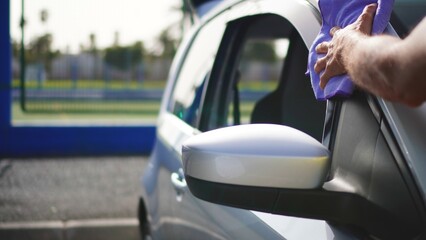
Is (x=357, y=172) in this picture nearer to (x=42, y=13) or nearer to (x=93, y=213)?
(x=93, y=213)

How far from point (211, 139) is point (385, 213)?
0.40 m

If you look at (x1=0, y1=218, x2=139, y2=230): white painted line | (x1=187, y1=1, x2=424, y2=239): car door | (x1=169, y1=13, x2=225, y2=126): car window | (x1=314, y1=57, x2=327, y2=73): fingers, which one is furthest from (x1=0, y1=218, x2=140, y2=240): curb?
(x1=314, y1=57, x2=327, y2=73): fingers

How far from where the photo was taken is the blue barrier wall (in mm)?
9094

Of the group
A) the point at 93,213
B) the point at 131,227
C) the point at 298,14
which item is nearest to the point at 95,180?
the point at 93,213

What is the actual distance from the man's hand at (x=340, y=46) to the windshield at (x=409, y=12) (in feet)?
0.92

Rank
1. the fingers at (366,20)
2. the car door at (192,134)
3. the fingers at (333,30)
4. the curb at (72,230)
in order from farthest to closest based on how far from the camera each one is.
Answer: the curb at (72,230)
the car door at (192,134)
the fingers at (333,30)
the fingers at (366,20)

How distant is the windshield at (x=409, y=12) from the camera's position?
168 cm

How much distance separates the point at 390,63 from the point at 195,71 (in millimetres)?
2122

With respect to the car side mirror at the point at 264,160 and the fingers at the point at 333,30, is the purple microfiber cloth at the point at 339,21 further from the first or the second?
the car side mirror at the point at 264,160

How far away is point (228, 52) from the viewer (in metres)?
2.74

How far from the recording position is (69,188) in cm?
710

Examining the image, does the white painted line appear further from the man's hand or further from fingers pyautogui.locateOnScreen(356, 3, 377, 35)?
fingers pyautogui.locateOnScreen(356, 3, 377, 35)

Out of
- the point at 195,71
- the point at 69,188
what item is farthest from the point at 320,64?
the point at 69,188

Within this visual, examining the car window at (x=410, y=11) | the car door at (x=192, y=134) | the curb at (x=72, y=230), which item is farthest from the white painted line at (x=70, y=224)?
the car window at (x=410, y=11)
